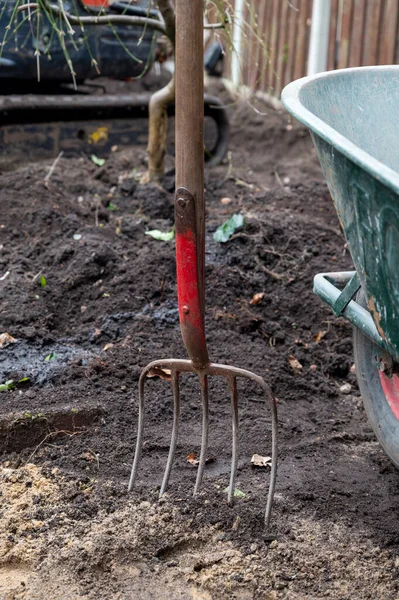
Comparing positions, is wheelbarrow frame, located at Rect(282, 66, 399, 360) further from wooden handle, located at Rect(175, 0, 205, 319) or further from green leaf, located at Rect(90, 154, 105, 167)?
green leaf, located at Rect(90, 154, 105, 167)

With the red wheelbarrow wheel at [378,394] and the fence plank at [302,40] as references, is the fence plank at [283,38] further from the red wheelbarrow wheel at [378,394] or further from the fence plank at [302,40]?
the red wheelbarrow wheel at [378,394]

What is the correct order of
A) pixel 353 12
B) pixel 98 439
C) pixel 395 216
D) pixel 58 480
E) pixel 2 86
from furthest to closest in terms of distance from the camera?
pixel 353 12
pixel 2 86
pixel 98 439
pixel 58 480
pixel 395 216

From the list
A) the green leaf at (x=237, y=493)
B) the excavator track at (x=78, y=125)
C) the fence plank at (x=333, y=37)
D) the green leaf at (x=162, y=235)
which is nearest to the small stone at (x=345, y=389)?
the green leaf at (x=237, y=493)

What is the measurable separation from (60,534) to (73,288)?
165 centimetres

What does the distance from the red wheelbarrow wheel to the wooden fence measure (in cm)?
337

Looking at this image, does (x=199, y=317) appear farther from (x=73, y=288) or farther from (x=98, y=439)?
(x=73, y=288)

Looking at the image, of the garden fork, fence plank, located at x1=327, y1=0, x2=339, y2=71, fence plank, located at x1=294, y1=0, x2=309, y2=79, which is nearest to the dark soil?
the garden fork

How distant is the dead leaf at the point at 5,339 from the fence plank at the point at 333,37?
16.1 feet

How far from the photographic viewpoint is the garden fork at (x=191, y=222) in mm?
2209

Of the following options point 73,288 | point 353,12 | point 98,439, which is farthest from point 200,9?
point 353,12

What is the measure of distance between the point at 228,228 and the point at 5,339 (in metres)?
1.41

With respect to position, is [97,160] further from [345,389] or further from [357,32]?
[345,389]

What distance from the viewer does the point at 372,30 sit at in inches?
255

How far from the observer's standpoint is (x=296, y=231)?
425 centimetres
